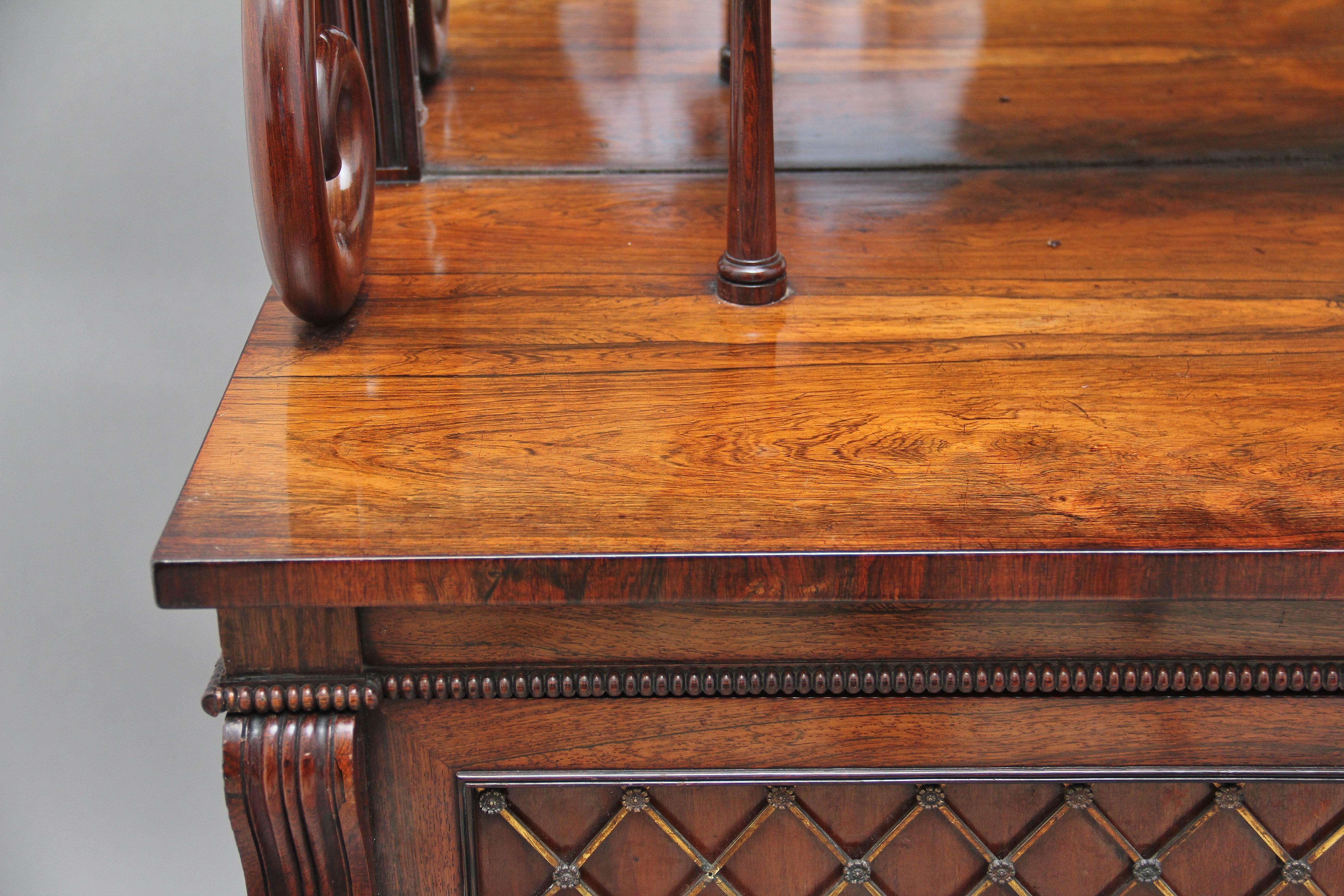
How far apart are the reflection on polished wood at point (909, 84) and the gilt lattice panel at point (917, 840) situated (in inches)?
19.1

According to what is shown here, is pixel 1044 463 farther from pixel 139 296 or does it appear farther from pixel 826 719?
pixel 139 296

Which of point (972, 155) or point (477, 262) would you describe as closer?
point (477, 262)

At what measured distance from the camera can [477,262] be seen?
810 mm

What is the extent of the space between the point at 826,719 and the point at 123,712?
910 mm

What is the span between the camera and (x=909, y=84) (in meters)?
1.04

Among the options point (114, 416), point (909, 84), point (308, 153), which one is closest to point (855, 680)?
point (308, 153)

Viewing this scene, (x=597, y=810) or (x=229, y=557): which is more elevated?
(x=229, y=557)

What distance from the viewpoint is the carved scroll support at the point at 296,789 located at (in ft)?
1.99

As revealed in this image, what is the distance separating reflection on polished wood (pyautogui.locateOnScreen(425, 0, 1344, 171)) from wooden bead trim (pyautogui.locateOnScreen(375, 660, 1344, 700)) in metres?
0.45

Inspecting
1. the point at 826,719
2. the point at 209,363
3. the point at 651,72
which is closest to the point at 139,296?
the point at 209,363

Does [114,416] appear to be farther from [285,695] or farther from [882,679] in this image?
[882,679]

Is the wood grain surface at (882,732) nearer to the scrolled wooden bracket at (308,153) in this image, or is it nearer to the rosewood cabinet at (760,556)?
the rosewood cabinet at (760,556)

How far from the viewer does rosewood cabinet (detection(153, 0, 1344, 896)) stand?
57 centimetres

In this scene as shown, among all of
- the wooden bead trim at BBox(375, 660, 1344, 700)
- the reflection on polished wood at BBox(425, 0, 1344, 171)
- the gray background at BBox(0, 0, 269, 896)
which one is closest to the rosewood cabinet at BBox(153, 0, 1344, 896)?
the wooden bead trim at BBox(375, 660, 1344, 700)
